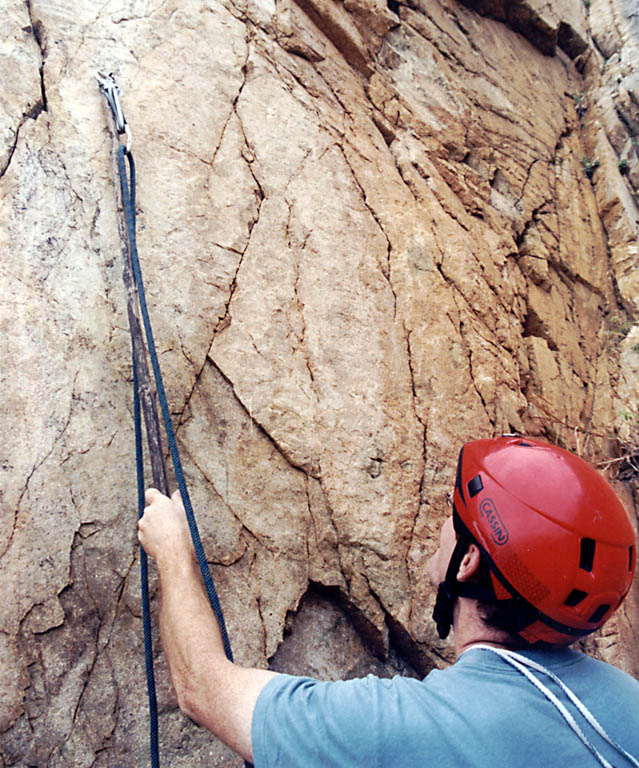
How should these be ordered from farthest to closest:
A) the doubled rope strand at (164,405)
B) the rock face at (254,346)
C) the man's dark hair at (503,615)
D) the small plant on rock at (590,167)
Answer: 1. the small plant on rock at (590,167)
2. the rock face at (254,346)
3. the doubled rope strand at (164,405)
4. the man's dark hair at (503,615)

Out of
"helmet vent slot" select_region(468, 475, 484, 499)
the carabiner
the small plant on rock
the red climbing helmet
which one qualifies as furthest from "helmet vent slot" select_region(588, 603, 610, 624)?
the small plant on rock

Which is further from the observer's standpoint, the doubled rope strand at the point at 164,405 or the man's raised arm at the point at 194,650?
the doubled rope strand at the point at 164,405

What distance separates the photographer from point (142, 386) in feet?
6.77

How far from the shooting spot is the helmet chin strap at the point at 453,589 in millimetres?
1406

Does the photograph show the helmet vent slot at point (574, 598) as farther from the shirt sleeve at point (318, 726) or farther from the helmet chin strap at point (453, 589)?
the shirt sleeve at point (318, 726)

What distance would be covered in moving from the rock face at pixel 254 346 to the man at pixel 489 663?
63 centimetres

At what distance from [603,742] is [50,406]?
1963mm

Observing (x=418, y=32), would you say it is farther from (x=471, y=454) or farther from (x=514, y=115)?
(x=471, y=454)

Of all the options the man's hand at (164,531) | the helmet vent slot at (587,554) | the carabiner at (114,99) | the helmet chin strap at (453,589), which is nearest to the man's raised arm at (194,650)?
the man's hand at (164,531)

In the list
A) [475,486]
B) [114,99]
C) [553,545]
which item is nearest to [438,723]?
[553,545]

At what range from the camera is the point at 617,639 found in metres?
2.99

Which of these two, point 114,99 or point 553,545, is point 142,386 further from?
point 553,545

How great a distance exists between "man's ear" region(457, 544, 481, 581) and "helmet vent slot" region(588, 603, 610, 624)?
0.28 meters

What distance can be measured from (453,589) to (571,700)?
1.19ft
